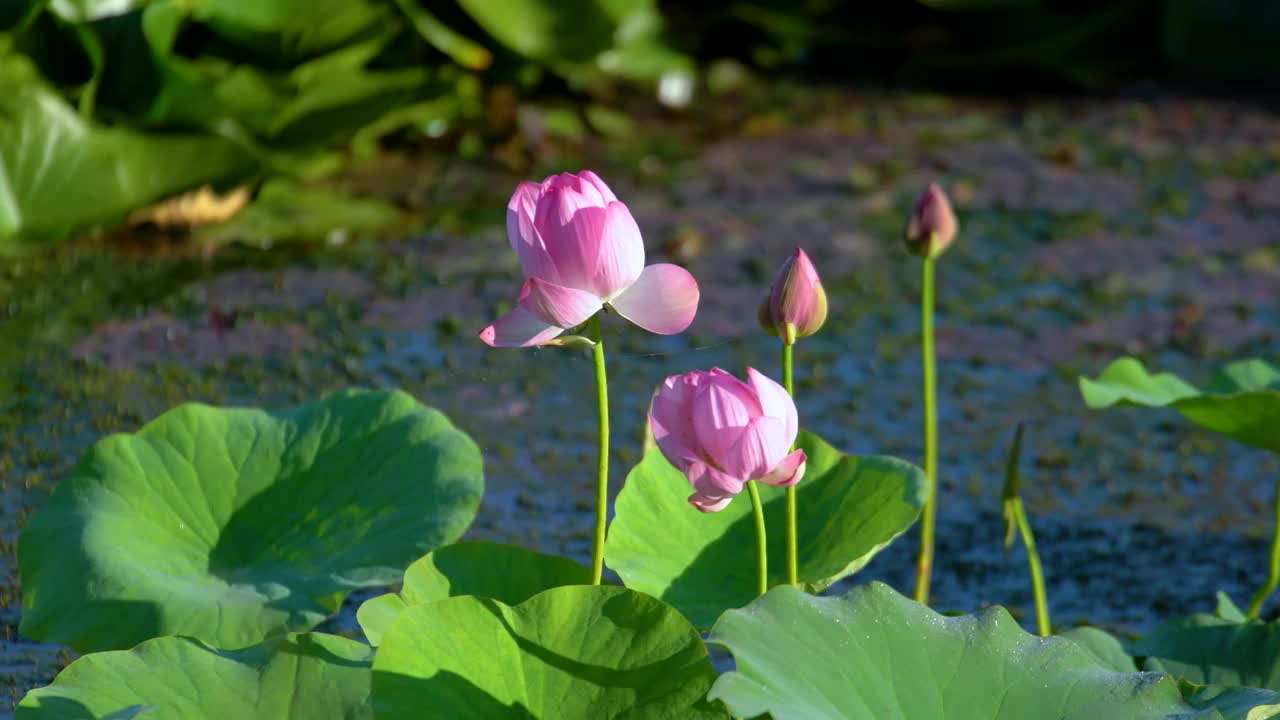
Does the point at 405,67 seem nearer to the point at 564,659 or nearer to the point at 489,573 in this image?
the point at 489,573

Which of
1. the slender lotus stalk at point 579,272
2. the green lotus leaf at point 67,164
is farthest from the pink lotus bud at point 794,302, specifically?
the green lotus leaf at point 67,164

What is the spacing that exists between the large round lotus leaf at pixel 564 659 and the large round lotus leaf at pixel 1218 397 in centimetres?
47

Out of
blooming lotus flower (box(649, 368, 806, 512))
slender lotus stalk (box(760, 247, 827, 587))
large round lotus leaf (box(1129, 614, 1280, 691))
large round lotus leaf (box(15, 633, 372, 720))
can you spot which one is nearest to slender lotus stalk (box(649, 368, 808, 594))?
blooming lotus flower (box(649, 368, 806, 512))

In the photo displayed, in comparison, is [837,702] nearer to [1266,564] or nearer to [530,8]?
[1266,564]

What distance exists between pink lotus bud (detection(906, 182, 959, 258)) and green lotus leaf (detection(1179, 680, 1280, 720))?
15.3 inches

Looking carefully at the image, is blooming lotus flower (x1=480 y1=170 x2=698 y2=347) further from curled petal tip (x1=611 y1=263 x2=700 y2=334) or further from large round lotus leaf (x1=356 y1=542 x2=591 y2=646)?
large round lotus leaf (x1=356 y1=542 x2=591 y2=646)

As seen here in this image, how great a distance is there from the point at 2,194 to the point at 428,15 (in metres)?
0.83

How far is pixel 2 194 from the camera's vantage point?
83.0 inches

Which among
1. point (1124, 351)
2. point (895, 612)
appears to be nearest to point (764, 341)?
point (1124, 351)

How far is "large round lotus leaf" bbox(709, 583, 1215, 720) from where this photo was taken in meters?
0.79

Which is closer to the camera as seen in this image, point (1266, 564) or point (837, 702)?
point (837, 702)

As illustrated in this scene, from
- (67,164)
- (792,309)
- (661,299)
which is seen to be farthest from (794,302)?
(67,164)

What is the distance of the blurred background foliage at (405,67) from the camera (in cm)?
214

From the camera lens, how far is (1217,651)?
1118 mm
